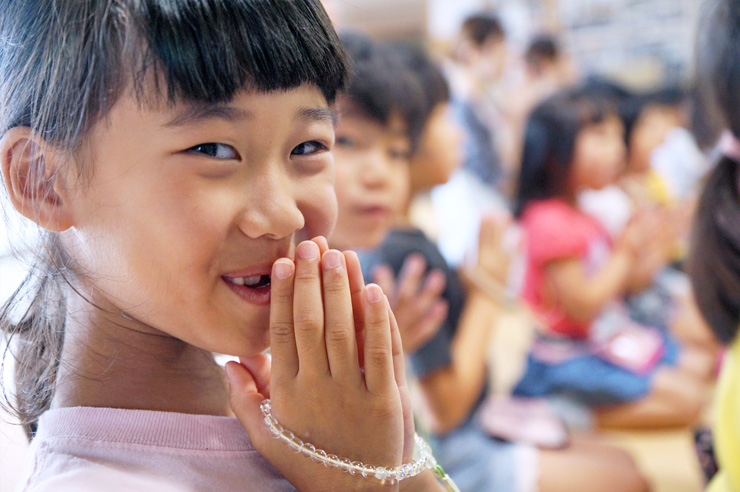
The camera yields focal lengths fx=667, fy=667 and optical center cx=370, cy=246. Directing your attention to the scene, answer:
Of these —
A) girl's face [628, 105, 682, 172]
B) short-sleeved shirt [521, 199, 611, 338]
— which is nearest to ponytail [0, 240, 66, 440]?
short-sleeved shirt [521, 199, 611, 338]

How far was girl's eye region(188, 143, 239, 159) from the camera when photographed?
0.52 meters

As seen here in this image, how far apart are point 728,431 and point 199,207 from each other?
0.83 meters

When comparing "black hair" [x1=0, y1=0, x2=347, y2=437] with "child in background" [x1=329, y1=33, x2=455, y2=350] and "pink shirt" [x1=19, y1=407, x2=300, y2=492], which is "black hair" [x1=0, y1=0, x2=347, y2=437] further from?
"child in background" [x1=329, y1=33, x2=455, y2=350]

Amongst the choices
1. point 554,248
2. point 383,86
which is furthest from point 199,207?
point 554,248

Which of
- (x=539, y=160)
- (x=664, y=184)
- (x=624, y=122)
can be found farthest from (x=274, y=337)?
(x=664, y=184)

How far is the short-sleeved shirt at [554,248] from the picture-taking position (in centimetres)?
193

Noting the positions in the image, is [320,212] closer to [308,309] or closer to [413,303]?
[308,309]

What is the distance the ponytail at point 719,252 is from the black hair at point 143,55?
0.81m

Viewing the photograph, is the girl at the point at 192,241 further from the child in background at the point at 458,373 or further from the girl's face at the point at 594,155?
the girl's face at the point at 594,155

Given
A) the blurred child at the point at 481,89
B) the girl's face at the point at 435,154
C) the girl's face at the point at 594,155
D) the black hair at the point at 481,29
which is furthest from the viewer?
the black hair at the point at 481,29

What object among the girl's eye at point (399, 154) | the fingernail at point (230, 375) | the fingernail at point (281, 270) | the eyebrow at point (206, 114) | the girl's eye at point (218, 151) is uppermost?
the eyebrow at point (206, 114)

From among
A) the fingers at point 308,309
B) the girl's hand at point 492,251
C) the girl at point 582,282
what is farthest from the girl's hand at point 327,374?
the girl at point 582,282

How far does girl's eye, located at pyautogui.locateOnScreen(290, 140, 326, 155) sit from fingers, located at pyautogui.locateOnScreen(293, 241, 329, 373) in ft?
0.26

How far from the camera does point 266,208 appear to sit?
0.53 meters
